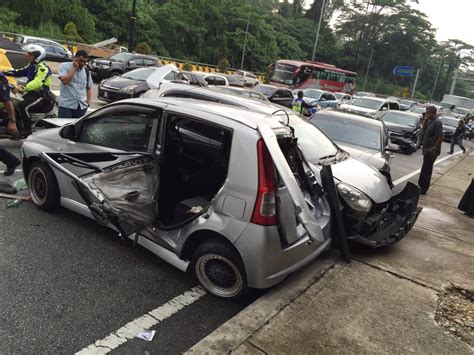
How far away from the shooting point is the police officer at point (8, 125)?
18.1 feet

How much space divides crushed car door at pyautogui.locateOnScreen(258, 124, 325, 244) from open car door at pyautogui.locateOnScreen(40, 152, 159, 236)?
4.08 ft

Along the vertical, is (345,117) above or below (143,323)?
above

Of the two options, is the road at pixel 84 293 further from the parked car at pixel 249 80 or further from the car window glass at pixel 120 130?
the parked car at pixel 249 80

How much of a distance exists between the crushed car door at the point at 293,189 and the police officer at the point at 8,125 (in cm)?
393

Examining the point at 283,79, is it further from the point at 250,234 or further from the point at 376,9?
the point at 376,9

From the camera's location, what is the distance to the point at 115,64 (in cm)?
1984

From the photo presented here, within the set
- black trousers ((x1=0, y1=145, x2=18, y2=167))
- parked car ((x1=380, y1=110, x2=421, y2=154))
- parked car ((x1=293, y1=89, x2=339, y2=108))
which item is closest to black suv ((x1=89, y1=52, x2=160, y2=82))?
parked car ((x1=293, y1=89, x2=339, y2=108))

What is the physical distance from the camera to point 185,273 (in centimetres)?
389

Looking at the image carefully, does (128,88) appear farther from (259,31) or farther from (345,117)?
(259,31)

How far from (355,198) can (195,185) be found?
1.74 m

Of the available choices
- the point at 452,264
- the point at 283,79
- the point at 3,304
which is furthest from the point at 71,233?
the point at 283,79

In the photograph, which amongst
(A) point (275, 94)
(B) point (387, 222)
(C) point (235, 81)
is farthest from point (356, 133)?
(C) point (235, 81)

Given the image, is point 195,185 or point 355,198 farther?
point 355,198

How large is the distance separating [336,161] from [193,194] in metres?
2.00
